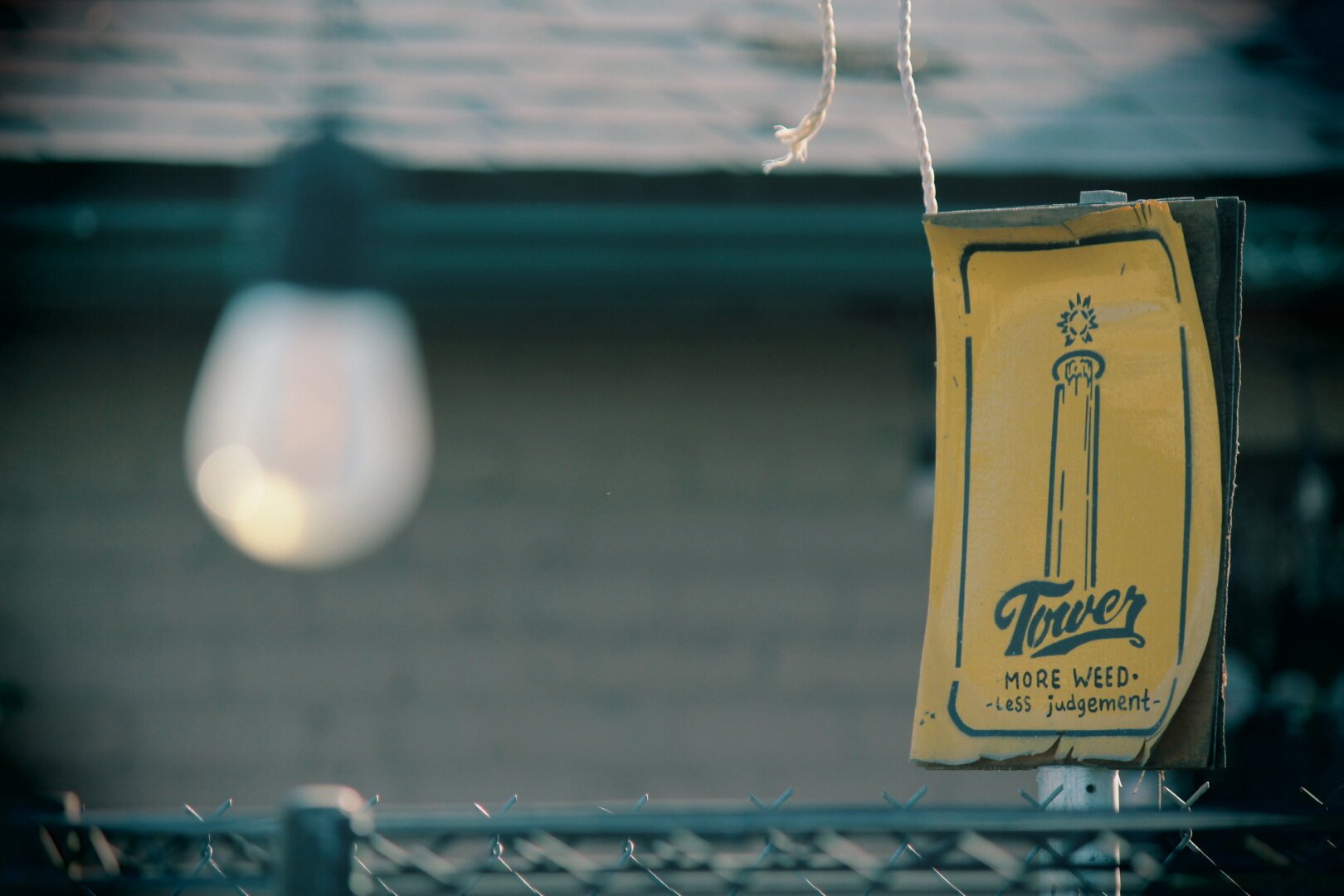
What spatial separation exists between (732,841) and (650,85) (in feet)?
8.94

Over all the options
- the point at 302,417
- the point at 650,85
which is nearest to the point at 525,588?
the point at 302,417

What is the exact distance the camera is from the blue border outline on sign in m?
1.47

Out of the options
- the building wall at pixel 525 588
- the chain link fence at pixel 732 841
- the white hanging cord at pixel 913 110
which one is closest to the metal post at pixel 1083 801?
the chain link fence at pixel 732 841

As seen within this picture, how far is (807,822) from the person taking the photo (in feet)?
4.51

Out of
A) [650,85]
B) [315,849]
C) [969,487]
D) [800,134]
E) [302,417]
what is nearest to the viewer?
[315,849]

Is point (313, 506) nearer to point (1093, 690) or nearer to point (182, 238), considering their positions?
point (182, 238)

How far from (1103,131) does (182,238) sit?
2.71 m

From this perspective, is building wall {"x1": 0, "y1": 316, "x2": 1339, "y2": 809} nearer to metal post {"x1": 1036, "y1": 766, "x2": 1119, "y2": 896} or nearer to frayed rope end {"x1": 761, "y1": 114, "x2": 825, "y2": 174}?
frayed rope end {"x1": 761, "y1": 114, "x2": 825, "y2": 174}

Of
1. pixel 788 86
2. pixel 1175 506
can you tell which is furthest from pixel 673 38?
pixel 1175 506

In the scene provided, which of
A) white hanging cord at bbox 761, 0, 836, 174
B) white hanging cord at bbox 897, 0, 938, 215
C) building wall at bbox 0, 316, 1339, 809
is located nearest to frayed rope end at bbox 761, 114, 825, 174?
white hanging cord at bbox 761, 0, 836, 174

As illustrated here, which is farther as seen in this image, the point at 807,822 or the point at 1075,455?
the point at 1075,455

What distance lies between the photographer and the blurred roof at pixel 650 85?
11.1 feet

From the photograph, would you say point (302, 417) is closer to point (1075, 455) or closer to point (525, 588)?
point (525, 588)

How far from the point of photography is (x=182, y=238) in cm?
334
